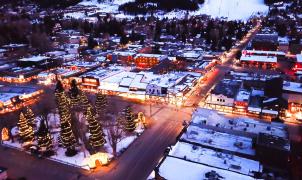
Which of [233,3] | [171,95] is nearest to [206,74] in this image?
[171,95]

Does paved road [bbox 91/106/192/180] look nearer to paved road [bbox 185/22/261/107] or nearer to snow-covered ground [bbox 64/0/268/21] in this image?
paved road [bbox 185/22/261/107]

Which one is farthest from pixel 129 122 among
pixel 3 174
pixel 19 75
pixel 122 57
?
pixel 122 57

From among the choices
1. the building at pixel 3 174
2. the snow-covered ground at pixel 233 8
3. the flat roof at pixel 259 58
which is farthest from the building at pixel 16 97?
the snow-covered ground at pixel 233 8

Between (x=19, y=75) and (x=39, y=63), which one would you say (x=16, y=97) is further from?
(x=39, y=63)

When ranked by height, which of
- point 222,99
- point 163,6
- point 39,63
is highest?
point 163,6

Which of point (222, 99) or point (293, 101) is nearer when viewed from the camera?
point (293, 101)

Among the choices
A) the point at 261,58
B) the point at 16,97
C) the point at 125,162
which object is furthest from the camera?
the point at 261,58

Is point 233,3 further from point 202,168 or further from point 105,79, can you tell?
point 202,168
